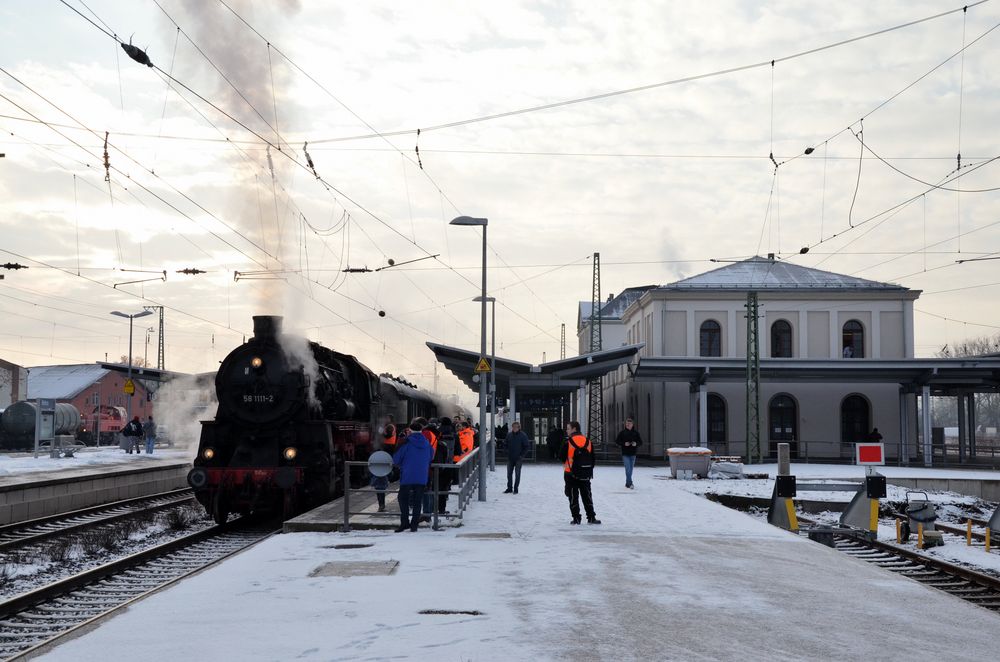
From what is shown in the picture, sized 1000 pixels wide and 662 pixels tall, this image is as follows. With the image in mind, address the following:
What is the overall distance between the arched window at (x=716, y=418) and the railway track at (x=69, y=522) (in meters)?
26.3

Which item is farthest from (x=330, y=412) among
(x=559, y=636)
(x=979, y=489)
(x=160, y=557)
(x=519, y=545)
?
(x=979, y=489)

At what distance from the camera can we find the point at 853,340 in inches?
1766

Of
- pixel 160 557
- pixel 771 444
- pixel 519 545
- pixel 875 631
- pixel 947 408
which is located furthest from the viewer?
pixel 947 408

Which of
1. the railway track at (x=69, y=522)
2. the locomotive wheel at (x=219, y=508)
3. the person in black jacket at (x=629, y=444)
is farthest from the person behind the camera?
the person in black jacket at (x=629, y=444)

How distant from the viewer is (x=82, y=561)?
13484 mm

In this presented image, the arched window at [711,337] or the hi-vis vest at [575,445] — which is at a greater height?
the arched window at [711,337]

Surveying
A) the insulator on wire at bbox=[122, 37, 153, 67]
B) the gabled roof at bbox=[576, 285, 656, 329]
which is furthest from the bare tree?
the insulator on wire at bbox=[122, 37, 153, 67]

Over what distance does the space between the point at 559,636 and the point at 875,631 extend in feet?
8.84

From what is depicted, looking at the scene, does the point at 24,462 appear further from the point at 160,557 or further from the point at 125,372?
the point at 160,557

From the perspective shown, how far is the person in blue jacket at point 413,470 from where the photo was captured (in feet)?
44.4

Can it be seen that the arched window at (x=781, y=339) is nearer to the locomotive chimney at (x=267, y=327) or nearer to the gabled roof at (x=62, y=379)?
the locomotive chimney at (x=267, y=327)

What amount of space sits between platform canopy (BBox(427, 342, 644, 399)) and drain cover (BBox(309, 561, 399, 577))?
2091cm

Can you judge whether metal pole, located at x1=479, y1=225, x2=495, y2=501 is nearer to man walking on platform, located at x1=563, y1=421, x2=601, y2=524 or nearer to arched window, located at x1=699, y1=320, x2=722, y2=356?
man walking on platform, located at x1=563, y1=421, x2=601, y2=524

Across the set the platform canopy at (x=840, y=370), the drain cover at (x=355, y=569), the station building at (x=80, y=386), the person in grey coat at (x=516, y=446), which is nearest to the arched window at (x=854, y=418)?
the platform canopy at (x=840, y=370)
